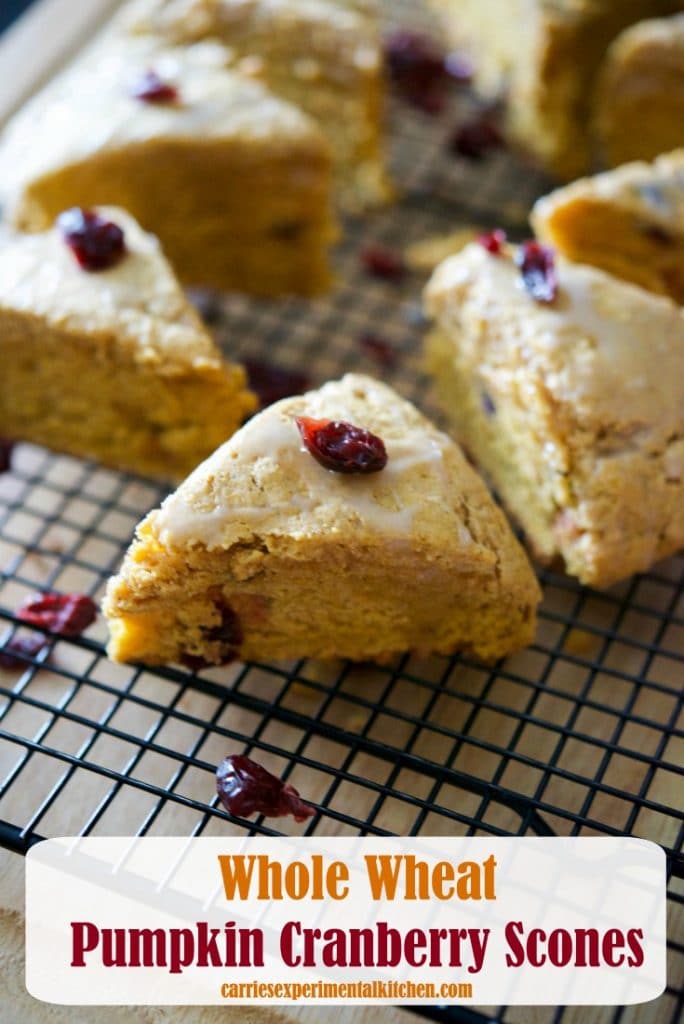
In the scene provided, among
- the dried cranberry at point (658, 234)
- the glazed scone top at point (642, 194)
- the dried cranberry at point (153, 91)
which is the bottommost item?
the dried cranberry at point (658, 234)

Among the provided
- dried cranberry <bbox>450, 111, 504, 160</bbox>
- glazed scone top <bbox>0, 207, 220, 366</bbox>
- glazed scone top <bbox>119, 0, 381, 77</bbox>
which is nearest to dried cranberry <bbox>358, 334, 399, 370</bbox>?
glazed scone top <bbox>0, 207, 220, 366</bbox>

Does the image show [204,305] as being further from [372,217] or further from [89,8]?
[89,8]

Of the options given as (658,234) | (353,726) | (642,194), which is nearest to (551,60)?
(642,194)

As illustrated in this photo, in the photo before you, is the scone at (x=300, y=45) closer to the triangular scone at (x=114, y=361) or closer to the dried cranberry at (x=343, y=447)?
the triangular scone at (x=114, y=361)

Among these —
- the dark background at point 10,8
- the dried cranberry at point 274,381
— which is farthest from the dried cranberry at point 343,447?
the dark background at point 10,8

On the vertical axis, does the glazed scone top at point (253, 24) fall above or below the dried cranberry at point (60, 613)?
above

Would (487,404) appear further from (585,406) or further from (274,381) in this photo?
(274,381)
